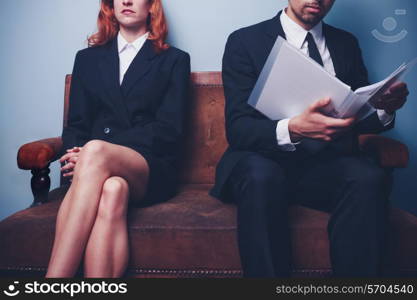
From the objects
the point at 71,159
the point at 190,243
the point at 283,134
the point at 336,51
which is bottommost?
the point at 190,243

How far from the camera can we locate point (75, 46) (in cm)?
221

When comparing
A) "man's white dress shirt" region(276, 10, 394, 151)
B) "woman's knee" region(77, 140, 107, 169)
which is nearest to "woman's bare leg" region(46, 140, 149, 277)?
"woman's knee" region(77, 140, 107, 169)

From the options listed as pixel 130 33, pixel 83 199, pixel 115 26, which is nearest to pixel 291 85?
pixel 83 199

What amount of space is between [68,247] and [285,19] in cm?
114

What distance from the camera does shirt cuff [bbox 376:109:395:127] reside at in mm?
1562

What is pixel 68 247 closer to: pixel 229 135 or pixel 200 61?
pixel 229 135

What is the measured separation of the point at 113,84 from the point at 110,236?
2.43ft

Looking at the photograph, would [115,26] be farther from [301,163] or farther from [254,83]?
[301,163]

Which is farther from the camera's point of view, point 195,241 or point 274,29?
point 274,29

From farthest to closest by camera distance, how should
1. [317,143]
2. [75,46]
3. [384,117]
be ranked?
[75,46]
[384,117]
[317,143]

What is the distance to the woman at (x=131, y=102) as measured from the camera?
5.04 feet

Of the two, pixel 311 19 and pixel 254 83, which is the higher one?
pixel 311 19

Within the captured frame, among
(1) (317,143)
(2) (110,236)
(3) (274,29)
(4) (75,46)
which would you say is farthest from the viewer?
(4) (75,46)

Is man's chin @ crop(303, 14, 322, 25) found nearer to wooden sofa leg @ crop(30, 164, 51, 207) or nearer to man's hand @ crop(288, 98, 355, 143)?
man's hand @ crop(288, 98, 355, 143)
